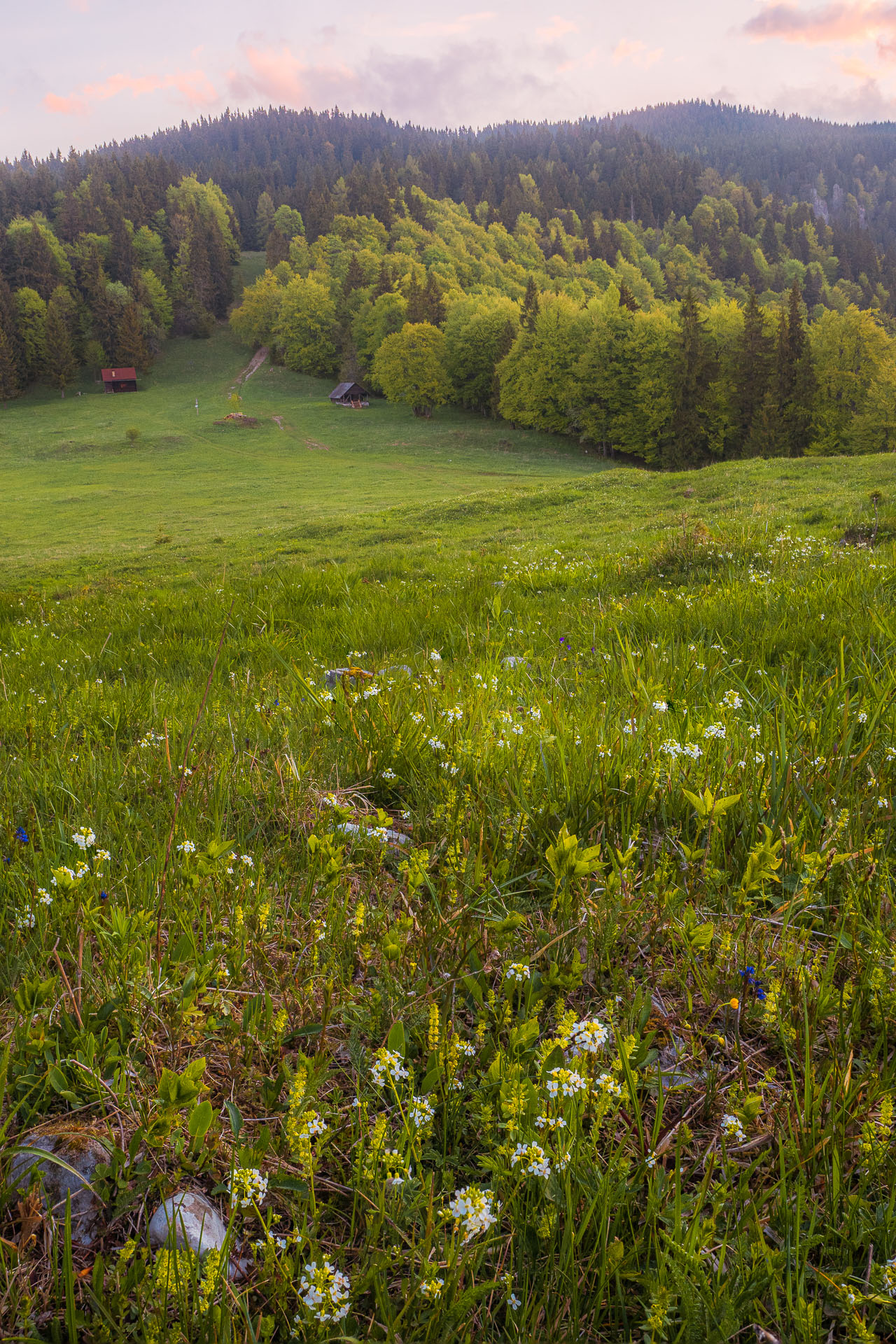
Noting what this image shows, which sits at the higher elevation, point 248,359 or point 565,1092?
point 248,359

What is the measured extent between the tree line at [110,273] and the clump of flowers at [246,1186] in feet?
413

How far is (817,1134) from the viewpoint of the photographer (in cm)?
142

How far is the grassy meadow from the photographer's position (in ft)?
4.03

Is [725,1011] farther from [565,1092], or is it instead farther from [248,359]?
[248,359]

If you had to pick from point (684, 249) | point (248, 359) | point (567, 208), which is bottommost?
point (248, 359)

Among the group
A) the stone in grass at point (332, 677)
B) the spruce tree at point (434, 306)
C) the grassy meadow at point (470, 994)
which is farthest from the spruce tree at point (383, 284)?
the grassy meadow at point (470, 994)

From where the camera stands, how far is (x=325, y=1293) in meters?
1.14

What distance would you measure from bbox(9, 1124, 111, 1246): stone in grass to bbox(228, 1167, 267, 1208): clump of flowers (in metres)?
0.28

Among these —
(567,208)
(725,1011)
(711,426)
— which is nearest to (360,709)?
(725,1011)

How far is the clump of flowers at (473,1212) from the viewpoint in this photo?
121cm

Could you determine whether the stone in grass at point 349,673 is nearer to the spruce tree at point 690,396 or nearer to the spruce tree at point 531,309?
the spruce tree at point 690,396

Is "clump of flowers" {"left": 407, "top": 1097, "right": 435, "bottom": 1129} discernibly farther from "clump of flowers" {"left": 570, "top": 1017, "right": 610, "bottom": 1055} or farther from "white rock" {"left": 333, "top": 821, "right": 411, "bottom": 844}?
"white rock" {"left": 333, "top": 821, "right": 411, "bottom": 844}

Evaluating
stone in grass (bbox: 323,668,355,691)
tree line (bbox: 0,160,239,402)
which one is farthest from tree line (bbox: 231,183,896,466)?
stone in grass (bbox: 323,668,355,691)

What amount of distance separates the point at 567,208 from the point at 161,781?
22778 centimetres
